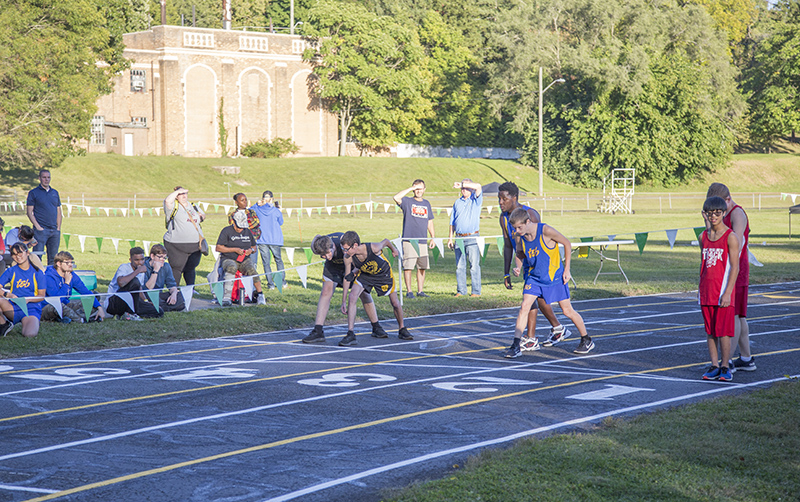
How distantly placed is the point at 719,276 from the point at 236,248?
8031mm

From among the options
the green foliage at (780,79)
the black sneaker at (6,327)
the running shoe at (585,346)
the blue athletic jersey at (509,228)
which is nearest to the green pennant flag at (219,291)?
the black sneaker at (6,327)

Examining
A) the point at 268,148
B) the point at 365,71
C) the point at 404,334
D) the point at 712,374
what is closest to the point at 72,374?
the point at 404,334

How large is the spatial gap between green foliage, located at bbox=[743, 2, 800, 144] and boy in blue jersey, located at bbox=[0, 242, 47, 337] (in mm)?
73008

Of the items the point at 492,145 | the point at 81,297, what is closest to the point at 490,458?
the point at 81,297

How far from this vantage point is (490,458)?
19.4 ft

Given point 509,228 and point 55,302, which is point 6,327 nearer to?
point 55,302

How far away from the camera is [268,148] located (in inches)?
2781

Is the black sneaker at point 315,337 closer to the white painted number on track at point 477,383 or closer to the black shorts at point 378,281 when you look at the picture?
the black shorts at point 378,281

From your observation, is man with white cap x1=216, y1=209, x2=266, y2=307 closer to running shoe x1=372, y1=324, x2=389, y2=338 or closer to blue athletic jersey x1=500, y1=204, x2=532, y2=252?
running shoe x1=372, y1=324, x2=389, y2=338

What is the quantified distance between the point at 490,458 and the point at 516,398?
6.78 ft

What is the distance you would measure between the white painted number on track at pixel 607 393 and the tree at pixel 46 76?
3721 cm

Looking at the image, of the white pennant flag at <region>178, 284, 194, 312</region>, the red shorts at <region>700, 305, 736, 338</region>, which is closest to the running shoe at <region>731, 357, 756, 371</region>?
the red shorts at <region>700, 305, 736, 338</region>

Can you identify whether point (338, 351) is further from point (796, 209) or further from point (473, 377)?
point (796, 209)

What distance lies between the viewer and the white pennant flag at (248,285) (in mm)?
13623
